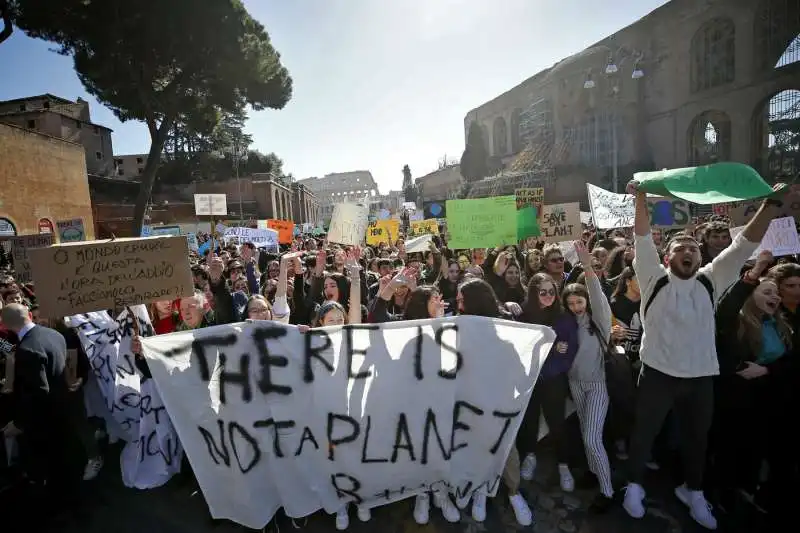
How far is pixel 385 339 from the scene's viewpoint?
2.78 metres

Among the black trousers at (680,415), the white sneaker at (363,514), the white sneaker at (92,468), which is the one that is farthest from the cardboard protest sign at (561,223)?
the white sneaker at (92,468)

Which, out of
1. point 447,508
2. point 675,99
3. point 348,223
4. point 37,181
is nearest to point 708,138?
point 675,99

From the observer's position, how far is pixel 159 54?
64.4 ft

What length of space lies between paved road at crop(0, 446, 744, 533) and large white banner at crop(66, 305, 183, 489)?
0.17 meters

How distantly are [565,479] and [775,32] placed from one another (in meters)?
29.9

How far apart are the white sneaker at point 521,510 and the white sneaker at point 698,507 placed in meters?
0.99

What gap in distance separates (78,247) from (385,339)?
224 centimetres

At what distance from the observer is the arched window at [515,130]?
48562 millimetres

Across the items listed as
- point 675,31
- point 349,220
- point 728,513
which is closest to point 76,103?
point 349,220

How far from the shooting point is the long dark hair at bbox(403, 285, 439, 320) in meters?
3.38

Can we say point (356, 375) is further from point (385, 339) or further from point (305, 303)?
point (305, 303)

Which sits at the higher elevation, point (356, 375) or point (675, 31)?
point (675, 31)

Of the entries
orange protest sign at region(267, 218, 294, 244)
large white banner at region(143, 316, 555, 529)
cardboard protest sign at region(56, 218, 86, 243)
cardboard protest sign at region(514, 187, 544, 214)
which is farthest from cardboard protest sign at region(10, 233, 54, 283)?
cardboard protest sign at region(514, 187, 544, 214)

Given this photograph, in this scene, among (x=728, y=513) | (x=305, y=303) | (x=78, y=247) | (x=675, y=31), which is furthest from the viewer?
(x=675, y=31)
